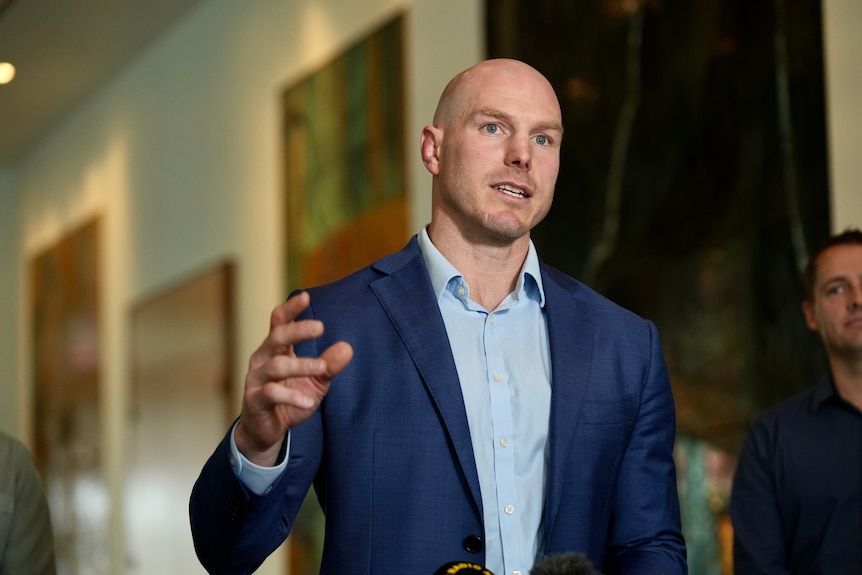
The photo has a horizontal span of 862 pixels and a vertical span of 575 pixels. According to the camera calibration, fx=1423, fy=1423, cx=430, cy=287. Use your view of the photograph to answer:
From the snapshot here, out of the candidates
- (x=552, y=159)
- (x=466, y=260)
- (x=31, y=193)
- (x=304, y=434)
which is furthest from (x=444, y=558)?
(x=31, y=193)

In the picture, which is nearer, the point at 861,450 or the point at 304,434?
the point at 304,434

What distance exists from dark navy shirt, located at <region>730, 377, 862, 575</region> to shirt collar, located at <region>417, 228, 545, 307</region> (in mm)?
1646

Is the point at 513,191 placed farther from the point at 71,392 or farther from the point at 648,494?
the point at 71,392

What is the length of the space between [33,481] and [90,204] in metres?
7.65

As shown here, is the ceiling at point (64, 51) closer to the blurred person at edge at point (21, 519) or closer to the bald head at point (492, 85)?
the blurred person at edge at point (21, 519)

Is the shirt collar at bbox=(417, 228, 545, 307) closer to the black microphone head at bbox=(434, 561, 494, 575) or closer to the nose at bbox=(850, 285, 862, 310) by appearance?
the black microphone head at bbox=(434, 561, 494, 575)

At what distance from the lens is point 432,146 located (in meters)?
2.79

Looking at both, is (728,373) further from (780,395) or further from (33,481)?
(33,481)

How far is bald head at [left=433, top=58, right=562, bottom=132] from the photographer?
2650 millimetres

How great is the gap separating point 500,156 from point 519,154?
49 millimetres

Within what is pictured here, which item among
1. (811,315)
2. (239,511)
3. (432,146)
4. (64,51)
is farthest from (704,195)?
(64,51)

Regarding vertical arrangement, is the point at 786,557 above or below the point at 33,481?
below

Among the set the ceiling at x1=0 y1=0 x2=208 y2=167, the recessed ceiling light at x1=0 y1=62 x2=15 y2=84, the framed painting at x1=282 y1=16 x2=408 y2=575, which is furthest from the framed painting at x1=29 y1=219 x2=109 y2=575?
the recessed ceiling light at x1=0 y1=62 x2=15 y2=84

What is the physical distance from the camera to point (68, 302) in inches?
457
